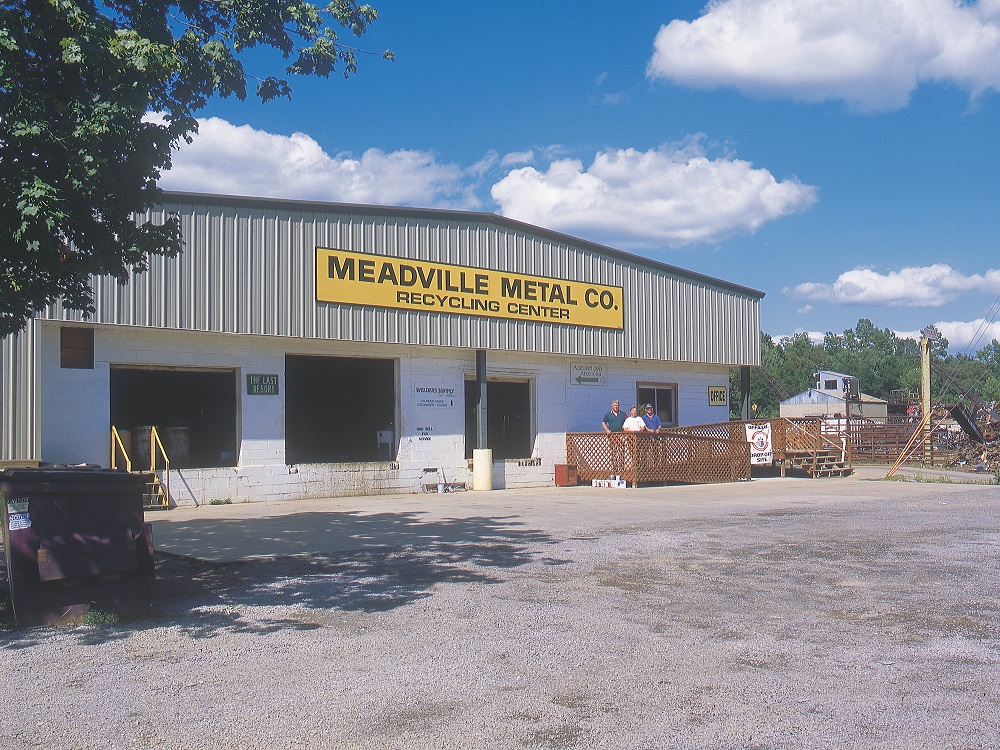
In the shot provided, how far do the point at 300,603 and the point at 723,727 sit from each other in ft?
13.2

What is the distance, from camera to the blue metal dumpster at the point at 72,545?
262 inches

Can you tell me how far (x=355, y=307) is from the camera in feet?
58.3

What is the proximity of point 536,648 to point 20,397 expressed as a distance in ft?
35.6

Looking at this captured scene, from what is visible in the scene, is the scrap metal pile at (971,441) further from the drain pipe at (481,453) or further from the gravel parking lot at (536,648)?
the gravel parking lot at (536,648)

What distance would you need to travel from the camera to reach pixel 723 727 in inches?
179

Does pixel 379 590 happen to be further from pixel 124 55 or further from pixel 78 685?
pixel 124 55

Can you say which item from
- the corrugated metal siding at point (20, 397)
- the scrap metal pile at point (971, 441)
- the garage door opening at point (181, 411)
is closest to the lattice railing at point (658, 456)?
the garage door opening at point (181, 411)

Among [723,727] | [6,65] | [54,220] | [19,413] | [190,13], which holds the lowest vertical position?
[723,727]

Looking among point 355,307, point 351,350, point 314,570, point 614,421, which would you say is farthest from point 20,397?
point 614,421

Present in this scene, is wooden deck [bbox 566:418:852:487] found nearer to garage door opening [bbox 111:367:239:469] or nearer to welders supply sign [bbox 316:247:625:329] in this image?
welders supply sign [bbox 316:247:625:329]

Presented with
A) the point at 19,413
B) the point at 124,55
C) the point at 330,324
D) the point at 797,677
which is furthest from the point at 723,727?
the point at 330,324

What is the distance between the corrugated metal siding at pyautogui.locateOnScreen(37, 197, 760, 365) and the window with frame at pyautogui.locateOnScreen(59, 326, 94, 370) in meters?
0.62

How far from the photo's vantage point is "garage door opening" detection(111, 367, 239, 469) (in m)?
16.3

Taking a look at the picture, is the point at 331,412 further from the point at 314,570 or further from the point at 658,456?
the point at 314,570
